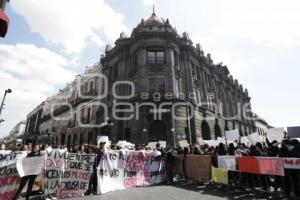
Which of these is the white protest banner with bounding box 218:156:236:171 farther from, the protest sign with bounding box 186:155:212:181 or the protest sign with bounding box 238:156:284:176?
the protest sign with bounding box 186:155:212:181

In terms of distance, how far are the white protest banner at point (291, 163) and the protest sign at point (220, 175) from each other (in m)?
2.51

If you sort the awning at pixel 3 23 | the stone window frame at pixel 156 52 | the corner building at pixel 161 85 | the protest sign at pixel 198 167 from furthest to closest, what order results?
the stone window frame at pixel 156 52
the corner building at pixel 161 85
the protest sign at pixel 198 167
the awning at pixel 3 23

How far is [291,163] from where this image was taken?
772 cm

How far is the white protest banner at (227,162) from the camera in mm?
9562

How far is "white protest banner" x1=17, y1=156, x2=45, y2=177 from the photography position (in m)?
7.82

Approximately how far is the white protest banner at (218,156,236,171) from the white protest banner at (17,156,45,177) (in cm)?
754

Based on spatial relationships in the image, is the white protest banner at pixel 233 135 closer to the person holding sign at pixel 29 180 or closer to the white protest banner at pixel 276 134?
the white protest banner at pixel 276 134

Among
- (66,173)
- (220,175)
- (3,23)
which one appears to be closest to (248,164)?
(220,175)

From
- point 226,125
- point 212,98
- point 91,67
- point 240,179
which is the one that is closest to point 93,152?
point 240,179

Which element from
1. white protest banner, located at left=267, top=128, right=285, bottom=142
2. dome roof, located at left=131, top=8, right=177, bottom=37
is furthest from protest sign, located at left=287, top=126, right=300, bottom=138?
dome roof, located at left=131, top=8, right=177, bottom=37

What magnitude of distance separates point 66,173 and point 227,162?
680cm

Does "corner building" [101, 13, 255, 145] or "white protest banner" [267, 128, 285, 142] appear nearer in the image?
"white protest banner" [267, 128, 285, 142]

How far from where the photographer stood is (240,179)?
9289mm

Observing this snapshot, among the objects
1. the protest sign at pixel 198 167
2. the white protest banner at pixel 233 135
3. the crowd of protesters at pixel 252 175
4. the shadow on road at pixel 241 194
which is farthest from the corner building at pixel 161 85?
the shadow on road at pixel 241 194
